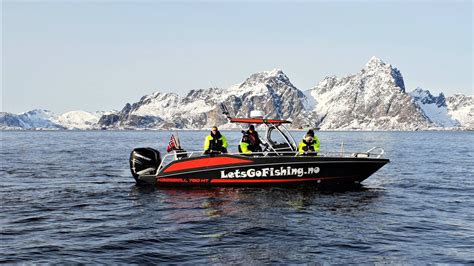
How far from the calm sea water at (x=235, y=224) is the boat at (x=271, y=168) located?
1.75ft

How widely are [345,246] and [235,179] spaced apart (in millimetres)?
8733

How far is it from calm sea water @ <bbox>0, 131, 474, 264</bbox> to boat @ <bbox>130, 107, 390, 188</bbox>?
533 millimetres

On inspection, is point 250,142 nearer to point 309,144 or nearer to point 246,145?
point 246,145

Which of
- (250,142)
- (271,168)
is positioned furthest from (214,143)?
(271,168)

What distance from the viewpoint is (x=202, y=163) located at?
1934 cm

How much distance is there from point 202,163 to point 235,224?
670cm

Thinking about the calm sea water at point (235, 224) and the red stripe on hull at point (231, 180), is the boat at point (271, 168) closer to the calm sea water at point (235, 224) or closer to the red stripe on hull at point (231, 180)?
the red stripe on hull at point (231, 180)

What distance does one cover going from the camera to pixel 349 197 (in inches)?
674

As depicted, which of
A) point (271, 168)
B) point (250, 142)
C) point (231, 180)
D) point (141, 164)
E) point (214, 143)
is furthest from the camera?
point (141, 164)

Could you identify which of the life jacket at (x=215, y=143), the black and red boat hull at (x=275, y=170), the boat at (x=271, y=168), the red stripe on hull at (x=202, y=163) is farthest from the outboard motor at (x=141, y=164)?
the life jacket at (x=215, y=143)

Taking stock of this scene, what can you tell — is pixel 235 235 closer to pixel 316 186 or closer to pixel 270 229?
pixel 270 229

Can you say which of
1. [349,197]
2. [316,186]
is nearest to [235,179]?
[316,186]

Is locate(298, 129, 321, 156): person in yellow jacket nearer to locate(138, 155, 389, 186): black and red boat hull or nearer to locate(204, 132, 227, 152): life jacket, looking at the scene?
locate(138, 155, 389, 186): black and red boat hull

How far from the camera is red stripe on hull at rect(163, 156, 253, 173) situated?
1894 cm
